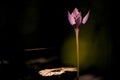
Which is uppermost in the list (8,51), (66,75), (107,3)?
(107,3)

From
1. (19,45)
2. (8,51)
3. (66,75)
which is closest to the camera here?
(66,75)

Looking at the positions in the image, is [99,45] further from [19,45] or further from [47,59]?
[19,45]

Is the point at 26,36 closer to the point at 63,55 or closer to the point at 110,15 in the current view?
the point at 63,55

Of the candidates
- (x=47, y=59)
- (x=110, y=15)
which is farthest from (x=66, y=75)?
(x=110, y=15)

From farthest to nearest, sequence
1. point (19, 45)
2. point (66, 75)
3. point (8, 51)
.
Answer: point (19, 45) < point (8, 51) < point (66, 75)

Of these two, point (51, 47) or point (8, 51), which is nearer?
point (8, 51)

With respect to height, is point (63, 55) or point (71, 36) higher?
point (71, 36)
